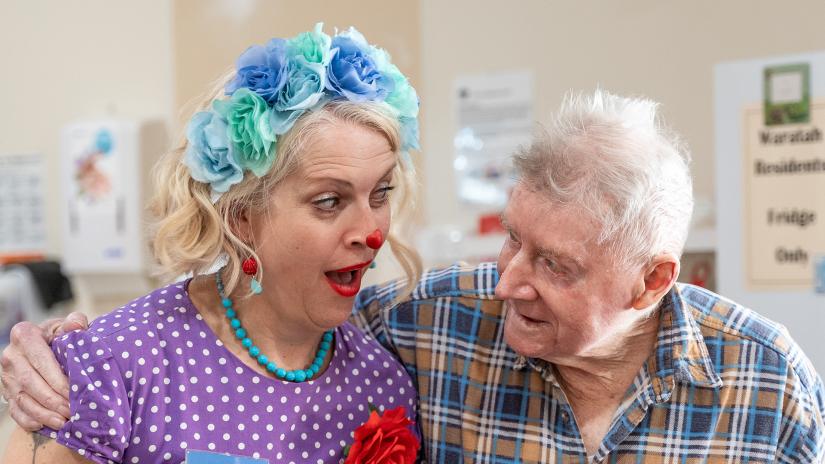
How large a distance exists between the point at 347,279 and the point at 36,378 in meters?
0.52

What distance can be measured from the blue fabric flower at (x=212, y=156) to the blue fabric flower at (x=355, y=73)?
7.7 inches

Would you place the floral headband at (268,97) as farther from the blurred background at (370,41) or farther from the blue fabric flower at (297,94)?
the blurred background at (370,41)

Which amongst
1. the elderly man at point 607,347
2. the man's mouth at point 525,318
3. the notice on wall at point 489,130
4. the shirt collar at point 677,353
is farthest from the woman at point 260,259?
the notice on wall at point 489,130

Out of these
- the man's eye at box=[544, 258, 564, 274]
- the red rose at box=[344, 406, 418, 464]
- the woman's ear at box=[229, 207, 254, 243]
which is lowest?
the red rose at box=[344, 406, 418, 464]

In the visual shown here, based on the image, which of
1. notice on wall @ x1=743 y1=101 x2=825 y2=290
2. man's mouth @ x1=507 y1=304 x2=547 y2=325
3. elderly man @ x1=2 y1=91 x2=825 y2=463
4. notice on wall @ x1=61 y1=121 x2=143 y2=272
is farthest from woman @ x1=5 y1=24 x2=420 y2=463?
notice on wall @ x1=61 y1=121 x2=143 y2=272

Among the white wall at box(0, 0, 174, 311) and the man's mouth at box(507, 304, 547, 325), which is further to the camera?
the white wall at box(0, 0, 174, 311)

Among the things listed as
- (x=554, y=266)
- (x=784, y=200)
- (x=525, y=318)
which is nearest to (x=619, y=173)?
(x=554, y=266)

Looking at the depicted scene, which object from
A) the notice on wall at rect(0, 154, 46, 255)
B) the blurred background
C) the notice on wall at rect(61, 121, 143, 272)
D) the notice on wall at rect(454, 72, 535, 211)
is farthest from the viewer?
the notice on wall at rect(0, 154, 46, 255)

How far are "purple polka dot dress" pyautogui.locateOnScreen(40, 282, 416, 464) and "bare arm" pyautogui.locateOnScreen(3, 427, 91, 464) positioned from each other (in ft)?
0.08

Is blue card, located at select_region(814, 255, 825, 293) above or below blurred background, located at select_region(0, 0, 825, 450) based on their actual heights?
below

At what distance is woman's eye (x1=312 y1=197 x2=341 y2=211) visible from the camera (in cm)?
158

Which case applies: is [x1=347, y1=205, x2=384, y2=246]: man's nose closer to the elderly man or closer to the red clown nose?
the red clown nose

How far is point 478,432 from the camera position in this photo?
1.77m

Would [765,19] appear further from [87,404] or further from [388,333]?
[87,404]
